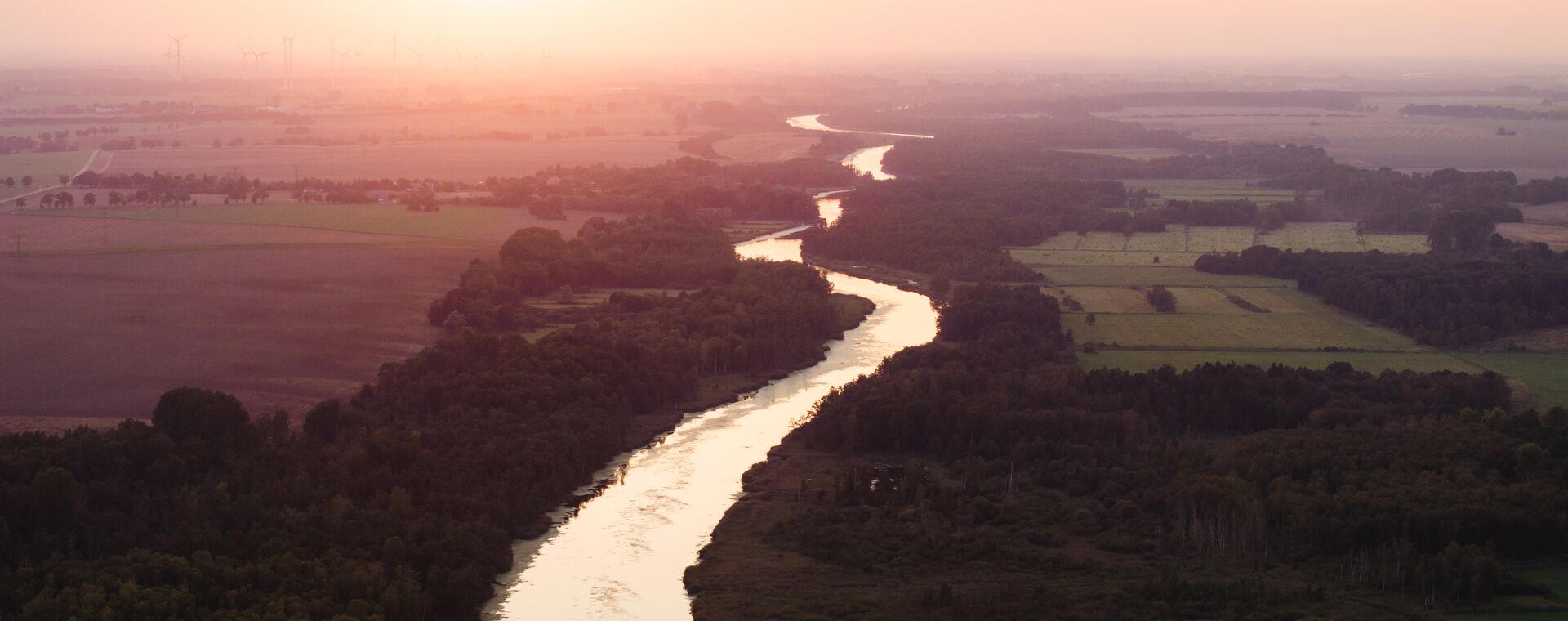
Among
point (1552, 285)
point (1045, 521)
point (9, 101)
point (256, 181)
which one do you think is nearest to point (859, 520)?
point (1045, 521)

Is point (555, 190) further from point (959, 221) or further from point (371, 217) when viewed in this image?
point (959, 221)

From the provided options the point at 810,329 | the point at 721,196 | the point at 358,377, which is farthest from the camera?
the point at 721,196

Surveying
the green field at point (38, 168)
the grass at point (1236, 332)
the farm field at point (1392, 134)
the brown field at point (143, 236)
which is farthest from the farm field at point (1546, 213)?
the green field at point (38, 168)

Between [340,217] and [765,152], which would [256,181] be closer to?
[340,217]

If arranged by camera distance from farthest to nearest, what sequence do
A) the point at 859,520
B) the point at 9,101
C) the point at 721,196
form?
1. the point at 9,101
2. the point at 721,196
3. the point at 859,520

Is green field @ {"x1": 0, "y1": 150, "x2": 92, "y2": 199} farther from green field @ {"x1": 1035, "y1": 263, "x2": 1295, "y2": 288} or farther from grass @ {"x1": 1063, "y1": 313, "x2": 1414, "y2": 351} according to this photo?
Answer: grass @ {"x1": 1063, "y1": 313, "x2": 1414, "y2": 351}

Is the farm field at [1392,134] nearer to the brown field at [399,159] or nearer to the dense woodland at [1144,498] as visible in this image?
the brown field at [399,159]
